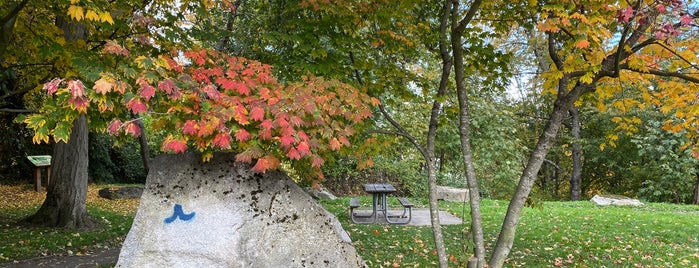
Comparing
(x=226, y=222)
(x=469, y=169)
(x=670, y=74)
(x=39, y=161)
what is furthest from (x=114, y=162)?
(x=670, y=74)

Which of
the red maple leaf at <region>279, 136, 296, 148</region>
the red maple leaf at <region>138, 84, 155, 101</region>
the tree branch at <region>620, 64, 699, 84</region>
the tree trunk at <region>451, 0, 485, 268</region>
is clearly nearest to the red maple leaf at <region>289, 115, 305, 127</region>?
the red maple leaf at <region>279, 136, 296, 148</region>

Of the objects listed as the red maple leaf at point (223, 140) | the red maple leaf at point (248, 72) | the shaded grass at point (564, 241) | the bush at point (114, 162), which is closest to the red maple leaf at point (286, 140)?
the red maple leaf at point (223, 140)

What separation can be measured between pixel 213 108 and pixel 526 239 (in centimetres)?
641

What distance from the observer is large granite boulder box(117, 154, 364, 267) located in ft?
11.8

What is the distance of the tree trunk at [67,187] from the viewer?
832 cm

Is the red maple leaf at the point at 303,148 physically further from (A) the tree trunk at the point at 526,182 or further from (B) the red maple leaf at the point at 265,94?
(A) the tree trunk at the point at 526,182

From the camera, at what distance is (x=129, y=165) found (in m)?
17.8

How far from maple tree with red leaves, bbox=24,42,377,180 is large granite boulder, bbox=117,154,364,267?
277 mm

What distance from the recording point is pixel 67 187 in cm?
838

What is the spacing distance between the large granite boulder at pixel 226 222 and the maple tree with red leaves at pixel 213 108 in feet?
0.91

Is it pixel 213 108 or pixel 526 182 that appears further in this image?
pixel 526 182

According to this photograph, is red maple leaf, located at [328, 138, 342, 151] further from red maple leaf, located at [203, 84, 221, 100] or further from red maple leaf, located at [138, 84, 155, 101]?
red maple leaf, located at [138, 84, 155, 101]

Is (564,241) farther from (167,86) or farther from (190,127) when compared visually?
(167,86)

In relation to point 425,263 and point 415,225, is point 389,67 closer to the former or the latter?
point 425,263
